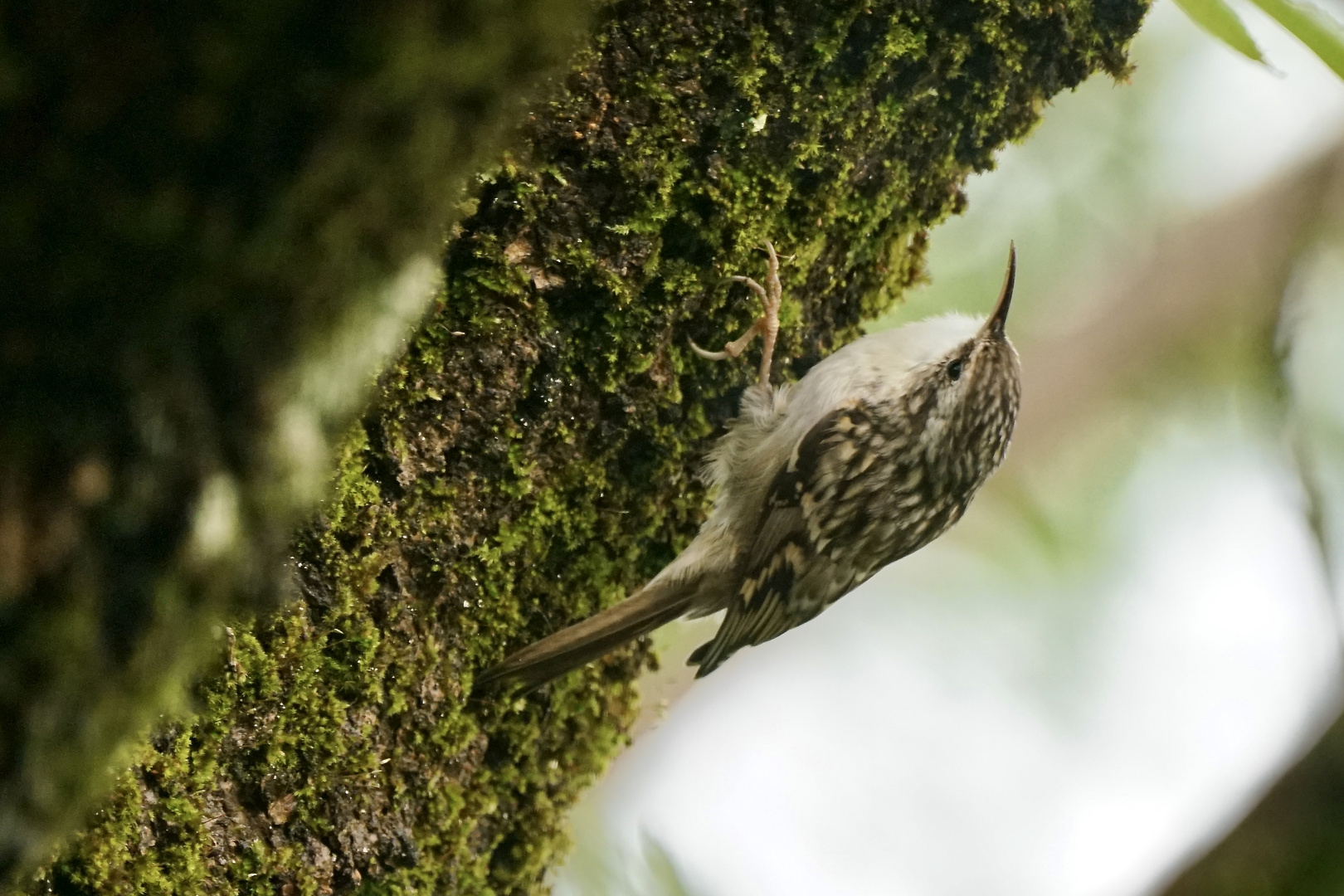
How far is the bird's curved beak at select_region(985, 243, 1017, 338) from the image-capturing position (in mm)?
1420

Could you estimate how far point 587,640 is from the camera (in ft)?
4.23

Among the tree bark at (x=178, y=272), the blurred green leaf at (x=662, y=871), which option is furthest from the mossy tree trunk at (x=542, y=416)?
the tree bark at (x=178, y=272)

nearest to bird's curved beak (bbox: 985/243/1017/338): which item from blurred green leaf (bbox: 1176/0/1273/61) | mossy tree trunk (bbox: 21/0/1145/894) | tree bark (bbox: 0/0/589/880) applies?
mossy tree trunk (bbox: 21/0/1145/894)

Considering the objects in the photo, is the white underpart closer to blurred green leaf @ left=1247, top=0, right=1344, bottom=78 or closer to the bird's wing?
the bird's wing

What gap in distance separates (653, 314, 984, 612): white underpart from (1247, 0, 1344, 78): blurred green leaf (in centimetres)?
65

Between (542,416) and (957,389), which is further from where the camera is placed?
(957,389)

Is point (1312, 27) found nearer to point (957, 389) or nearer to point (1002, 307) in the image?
point (1002, 307)

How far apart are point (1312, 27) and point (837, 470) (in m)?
0.79

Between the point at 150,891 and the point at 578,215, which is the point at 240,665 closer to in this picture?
the point at 150,891

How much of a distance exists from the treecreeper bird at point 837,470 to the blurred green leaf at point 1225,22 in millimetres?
481

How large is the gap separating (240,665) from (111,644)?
30.1 inches

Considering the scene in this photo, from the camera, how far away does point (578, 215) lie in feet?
3.65

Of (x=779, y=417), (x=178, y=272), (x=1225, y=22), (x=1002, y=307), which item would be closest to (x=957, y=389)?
(x=1002, y=307)

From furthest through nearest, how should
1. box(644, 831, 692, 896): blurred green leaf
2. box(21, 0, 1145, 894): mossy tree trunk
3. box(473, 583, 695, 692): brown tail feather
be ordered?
box(644, 831, 692, 896): blurred green leaf → box(473, 583, 695, 692): brown tail feather → box(21, 0, 1145, 894): mossy tree trunk
